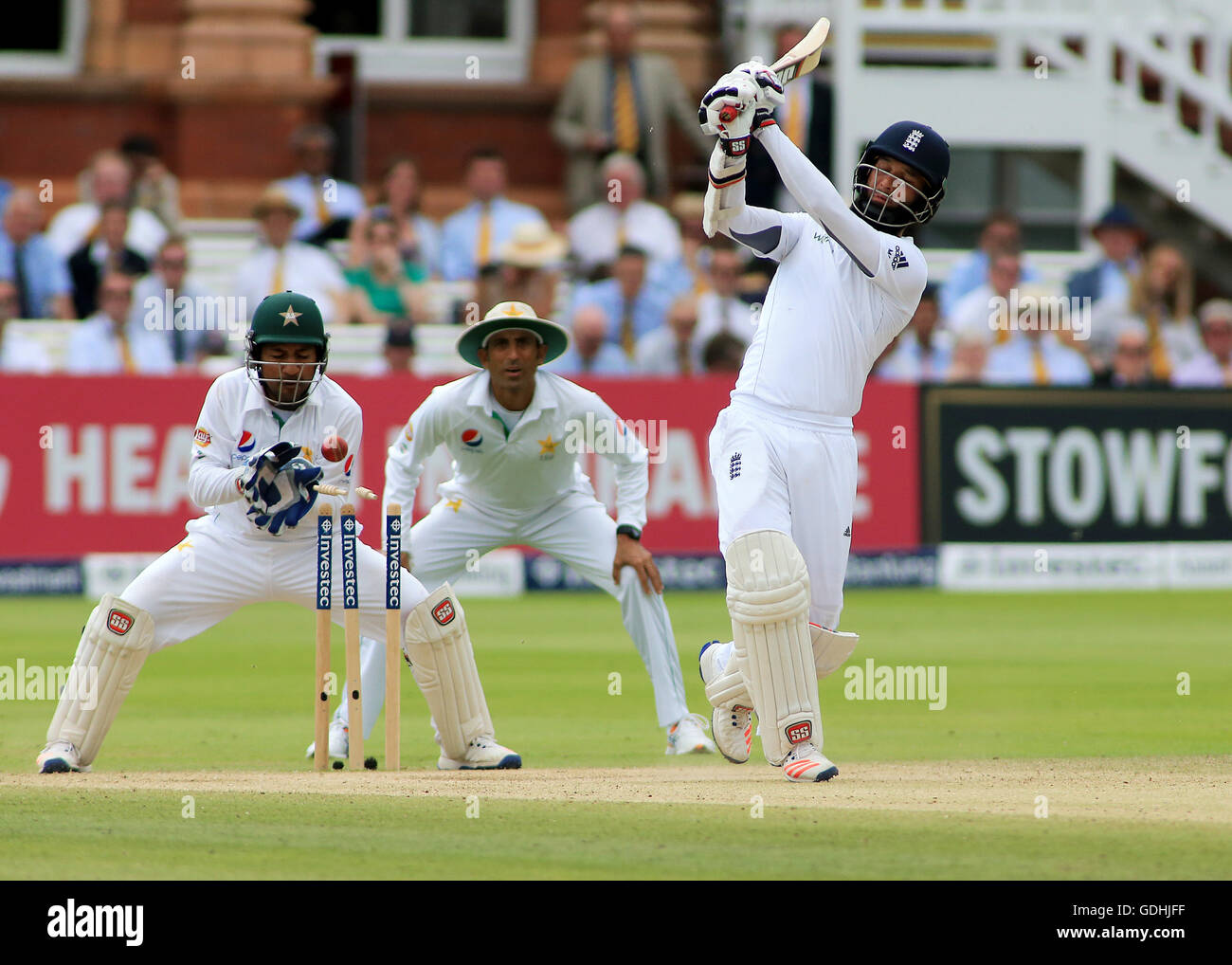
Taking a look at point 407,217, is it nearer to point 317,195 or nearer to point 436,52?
point 317,195

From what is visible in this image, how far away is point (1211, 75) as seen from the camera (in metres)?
18.6

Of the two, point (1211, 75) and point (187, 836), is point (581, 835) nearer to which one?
point (187, 836)

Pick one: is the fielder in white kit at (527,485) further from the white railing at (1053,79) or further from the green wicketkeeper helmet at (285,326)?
the white railing at (1053,79)

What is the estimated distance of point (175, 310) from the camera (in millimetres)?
14031

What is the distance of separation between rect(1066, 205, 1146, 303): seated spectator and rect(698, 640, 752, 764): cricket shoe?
9.08 meters

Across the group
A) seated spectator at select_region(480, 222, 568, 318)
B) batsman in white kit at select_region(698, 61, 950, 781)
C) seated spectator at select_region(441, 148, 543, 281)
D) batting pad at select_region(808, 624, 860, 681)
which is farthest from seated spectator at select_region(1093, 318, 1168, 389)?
batting pad at select_region(808, 624, 860, 681)

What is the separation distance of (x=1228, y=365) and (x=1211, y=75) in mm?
3834

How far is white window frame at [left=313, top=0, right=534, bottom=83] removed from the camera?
62.1 feet

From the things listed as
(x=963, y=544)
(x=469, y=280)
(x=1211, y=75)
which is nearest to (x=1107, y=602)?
(x=963, y=544)

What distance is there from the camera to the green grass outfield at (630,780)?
5570 millimetres

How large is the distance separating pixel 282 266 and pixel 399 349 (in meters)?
0.95

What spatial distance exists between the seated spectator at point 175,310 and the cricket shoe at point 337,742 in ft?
21.2

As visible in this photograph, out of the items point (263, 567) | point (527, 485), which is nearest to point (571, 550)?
point (527, 485)
